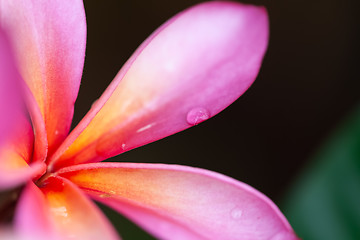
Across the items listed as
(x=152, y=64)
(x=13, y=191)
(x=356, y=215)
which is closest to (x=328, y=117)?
(x=356, y=215)

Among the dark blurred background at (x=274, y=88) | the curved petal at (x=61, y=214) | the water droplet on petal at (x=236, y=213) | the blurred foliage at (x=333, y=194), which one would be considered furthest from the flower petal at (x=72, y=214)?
the dark blurred background at (x=274, y=88)

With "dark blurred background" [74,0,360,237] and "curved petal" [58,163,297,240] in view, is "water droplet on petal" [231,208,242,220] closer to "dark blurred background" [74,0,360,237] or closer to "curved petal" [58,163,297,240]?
"curved petal" [58,163,297,240]

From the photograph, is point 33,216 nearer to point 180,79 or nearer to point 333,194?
point 180,79

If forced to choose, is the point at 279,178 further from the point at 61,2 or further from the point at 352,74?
the point at 61,2

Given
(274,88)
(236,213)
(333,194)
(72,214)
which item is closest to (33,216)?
(72,214)

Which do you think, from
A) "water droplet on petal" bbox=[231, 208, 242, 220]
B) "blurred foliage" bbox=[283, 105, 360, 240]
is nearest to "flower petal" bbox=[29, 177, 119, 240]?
"water droplet on petal" bbox=[231, 208, 242, 220]
